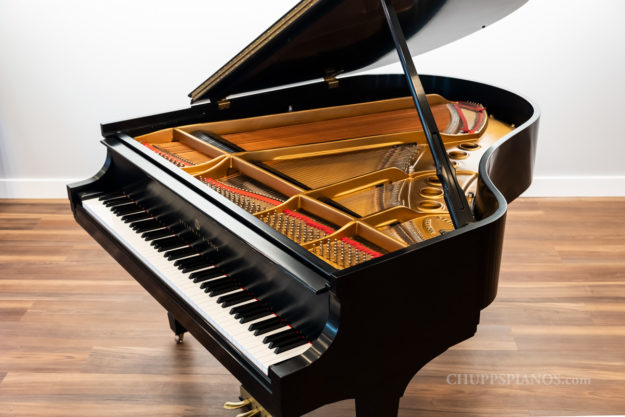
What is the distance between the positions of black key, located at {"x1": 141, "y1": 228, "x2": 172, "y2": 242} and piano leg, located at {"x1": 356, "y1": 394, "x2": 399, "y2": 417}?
0.96m

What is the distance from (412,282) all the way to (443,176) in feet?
1.57

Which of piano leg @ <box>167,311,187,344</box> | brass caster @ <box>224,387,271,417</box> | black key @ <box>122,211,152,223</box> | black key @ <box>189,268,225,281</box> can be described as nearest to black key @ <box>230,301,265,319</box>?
black key @ <box>189,268,225,281</box>

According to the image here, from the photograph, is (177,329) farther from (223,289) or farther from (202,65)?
(202,65)

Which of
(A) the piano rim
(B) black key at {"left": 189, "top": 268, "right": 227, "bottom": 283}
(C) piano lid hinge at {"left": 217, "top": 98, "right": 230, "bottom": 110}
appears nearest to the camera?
(A) the piano rim

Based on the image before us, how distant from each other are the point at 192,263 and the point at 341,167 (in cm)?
82

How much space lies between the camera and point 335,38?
2.72 meters

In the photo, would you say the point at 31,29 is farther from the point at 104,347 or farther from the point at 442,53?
the point at 442,53

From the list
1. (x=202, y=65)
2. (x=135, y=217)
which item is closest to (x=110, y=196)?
(x=135, y=217)

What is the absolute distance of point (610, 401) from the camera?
9.17 feet

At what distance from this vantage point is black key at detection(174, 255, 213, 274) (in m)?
2.16

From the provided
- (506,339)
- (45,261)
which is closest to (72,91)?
(45,261)

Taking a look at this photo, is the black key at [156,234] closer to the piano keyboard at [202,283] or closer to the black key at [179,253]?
the piano keyboard at [202,283]

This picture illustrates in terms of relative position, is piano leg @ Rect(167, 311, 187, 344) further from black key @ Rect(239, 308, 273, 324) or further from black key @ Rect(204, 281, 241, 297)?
black key @ Rect(239, 308, 273, 324)

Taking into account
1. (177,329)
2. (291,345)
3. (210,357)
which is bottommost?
(210,357)
